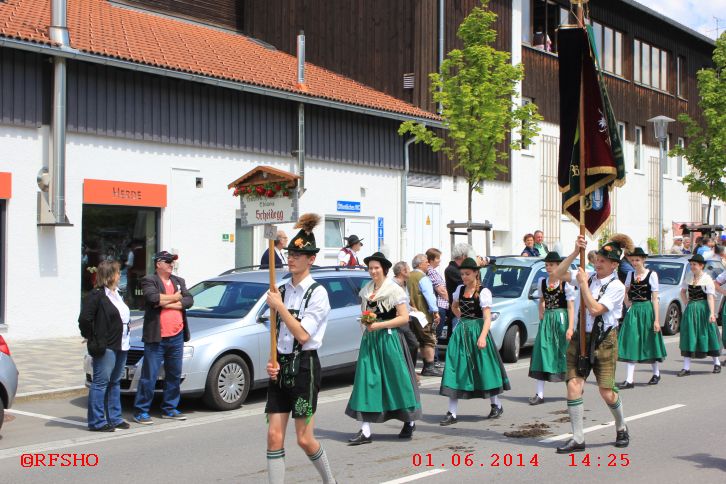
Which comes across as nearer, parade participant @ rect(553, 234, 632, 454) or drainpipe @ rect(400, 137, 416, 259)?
parade participant @ rect(553, 234, 632, 454)

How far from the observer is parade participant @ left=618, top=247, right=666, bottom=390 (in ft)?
41.3

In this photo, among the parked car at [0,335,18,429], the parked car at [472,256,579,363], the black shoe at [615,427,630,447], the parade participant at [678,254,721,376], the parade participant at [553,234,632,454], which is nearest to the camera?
the parade participant at [553,234,632,454]

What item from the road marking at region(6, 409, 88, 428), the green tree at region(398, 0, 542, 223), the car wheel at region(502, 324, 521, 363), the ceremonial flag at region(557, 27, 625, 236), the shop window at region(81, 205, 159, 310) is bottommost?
the road marking at region(6, 409, 88, 428)

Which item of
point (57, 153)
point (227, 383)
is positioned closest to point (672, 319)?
point (227, 383)

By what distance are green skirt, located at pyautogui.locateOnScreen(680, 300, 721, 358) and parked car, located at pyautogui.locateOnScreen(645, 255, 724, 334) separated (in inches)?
185

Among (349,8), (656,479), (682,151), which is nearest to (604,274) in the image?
(656,479)

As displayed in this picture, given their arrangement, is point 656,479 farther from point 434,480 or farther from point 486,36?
point 486,36

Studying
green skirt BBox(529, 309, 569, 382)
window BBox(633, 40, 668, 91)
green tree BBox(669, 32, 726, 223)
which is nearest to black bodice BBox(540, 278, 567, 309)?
green skirt BBox(529, 309, 569, 382)

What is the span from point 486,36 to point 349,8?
7.62 meters

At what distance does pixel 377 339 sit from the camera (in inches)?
339

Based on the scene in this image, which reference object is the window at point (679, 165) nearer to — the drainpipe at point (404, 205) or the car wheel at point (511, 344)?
the drainpipe at point (404, 205)

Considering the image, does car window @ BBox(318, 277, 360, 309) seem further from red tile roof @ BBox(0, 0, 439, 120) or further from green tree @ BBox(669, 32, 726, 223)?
green tree @ BBox(669, 32, 726, 223)

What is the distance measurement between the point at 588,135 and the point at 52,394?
7.16 m

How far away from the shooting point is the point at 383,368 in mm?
8594
